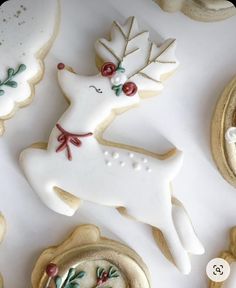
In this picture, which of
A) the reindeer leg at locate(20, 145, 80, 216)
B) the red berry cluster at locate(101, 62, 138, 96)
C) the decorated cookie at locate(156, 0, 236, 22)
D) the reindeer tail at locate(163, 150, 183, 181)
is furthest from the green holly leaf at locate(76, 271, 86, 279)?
the decorated cookie at locate(156, 0, 236, 22)

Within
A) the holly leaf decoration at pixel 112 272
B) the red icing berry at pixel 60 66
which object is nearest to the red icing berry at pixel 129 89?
the red icing berry at pixel 60 66

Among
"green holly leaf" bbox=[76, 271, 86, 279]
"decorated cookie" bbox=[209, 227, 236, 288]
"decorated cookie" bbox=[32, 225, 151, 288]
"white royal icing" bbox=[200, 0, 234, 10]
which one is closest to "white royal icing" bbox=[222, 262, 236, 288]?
"decorated cookie" bbox=[209, 227, 236, 288]

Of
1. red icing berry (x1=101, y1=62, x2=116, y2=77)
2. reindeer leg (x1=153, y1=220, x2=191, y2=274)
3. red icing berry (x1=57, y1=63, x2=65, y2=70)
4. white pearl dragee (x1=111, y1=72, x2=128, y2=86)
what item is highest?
red icing berry (x1=101, y1=62, x2=116, y2=77)

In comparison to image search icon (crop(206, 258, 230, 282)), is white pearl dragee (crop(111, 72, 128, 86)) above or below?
above

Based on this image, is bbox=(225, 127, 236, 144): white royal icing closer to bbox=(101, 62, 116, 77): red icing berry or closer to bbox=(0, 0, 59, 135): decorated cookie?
bbox=(101, 62, 116, 77): red icing berry

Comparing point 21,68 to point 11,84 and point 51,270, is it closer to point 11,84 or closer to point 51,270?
point 11,84

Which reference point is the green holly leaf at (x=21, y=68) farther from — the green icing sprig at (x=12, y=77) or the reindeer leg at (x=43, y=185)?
the reindeer leg at (x=43, y=185)

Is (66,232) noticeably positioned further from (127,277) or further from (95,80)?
(95,80)
